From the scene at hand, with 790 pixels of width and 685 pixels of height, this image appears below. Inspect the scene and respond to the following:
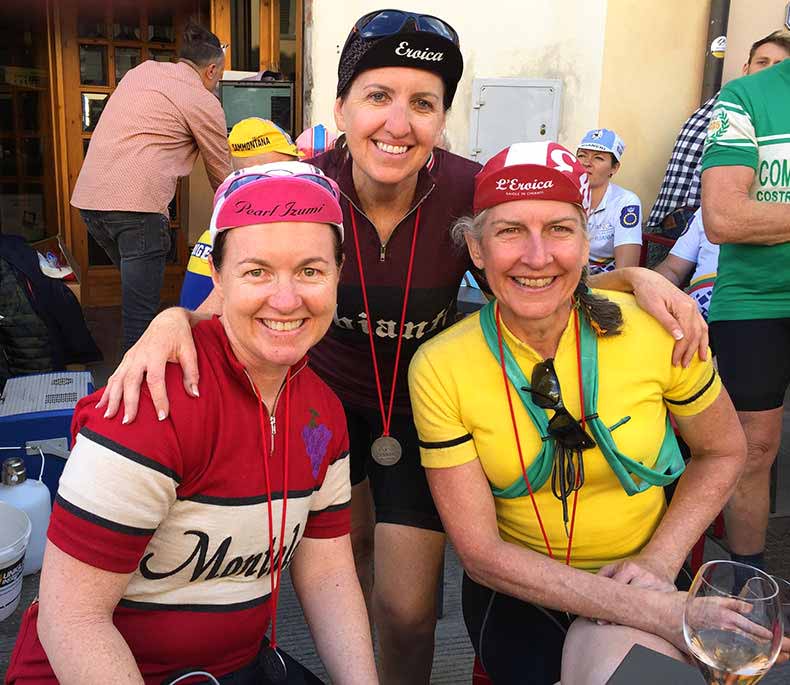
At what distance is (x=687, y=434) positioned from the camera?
2.21 m

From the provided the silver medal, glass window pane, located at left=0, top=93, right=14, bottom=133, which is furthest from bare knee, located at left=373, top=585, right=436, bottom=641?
glass window pane, located at left=0, top=93, right=14, bottom=133

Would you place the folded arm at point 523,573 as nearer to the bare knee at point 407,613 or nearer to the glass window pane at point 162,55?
the bare knee at point 407,613

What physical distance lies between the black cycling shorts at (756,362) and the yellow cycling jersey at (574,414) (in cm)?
100

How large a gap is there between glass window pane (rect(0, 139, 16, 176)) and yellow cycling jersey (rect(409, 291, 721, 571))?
7.04 m

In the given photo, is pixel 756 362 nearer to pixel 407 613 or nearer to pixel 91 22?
pixel 407 613

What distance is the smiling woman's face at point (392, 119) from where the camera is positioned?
224 centimetres

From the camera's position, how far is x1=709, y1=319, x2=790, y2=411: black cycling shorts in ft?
9.95

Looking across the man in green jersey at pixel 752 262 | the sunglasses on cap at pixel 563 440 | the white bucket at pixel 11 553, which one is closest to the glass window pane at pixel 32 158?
the white bucket at pixel 11 553

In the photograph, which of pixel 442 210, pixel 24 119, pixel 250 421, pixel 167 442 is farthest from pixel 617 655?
pixel 24 119

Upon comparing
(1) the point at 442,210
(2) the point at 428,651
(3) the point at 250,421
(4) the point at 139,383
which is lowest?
(2) the point at 428,651

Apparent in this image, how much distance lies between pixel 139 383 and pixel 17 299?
3.95m

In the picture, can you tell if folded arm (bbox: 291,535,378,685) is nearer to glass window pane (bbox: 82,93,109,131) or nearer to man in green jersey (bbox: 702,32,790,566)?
man in green jersey (bbox: 702,32,790,566)

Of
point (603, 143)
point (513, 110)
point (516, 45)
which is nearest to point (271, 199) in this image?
point (603, 143)

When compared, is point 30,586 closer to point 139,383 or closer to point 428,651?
point 428,651
